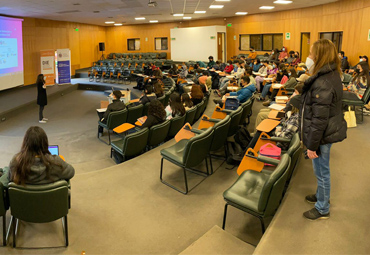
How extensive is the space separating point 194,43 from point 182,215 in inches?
725

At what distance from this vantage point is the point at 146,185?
4.26 metres

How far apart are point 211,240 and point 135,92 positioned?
439 inches

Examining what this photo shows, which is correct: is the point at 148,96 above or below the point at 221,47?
below

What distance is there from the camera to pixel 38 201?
9.30 ft

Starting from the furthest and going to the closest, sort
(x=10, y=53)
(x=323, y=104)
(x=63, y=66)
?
(x=63, y=66)
(x=10, y=53)
(x=323, y=104)

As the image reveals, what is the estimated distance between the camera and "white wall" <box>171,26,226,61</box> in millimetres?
19938

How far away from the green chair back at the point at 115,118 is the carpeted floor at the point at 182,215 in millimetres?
2046

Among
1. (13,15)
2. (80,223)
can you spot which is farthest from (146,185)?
(13,15)

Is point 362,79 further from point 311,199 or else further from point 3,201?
point 3,201

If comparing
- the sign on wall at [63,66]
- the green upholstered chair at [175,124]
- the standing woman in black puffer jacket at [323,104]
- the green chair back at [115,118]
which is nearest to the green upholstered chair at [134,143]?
the green upholstered chair at [175,124]

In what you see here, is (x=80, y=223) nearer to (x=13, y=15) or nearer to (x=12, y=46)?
(x=12, y=46)

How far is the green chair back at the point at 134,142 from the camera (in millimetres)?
4977

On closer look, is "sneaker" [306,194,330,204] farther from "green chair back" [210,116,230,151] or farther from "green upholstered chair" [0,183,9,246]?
"green upholstered chair" [0,183,9,246]

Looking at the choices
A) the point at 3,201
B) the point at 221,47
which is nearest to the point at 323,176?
the point at 3,201
